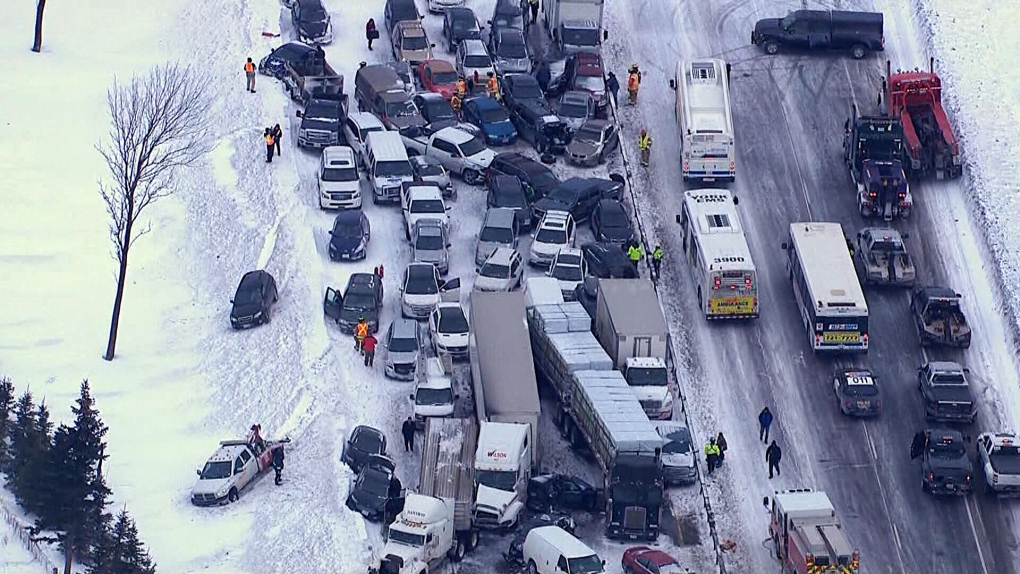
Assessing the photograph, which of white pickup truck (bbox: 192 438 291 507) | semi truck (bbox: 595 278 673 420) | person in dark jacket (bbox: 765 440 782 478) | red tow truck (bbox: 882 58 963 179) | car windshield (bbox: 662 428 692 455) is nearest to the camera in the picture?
white pickup truck (bbox: 192 438 291 507)

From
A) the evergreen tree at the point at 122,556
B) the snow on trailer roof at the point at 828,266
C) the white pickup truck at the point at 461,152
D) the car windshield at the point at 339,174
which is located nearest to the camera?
the evergreen tree at the point at 122,556

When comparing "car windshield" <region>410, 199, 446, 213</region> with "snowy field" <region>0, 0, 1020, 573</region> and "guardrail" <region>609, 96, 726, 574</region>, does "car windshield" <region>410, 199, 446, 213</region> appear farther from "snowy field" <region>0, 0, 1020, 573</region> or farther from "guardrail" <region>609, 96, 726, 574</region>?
"guardrail" <region>609, 96, 726, 574</region>

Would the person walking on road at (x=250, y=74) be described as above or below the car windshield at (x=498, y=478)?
above

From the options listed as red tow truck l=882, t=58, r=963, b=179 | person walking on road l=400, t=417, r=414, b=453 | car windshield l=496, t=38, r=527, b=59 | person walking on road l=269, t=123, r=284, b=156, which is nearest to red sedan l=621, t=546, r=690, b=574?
person walking on road l=400, t=417, r=414, b=453

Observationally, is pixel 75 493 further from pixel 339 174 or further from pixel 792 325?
pixel 792 325

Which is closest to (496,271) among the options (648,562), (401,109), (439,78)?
(401,109)

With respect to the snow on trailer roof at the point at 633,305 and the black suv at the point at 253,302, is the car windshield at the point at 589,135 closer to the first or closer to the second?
the snow on trailer roof at the point at 633,305

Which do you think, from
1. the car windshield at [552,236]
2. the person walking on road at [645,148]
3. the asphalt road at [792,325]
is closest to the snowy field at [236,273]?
the asphalt road at [792,325]
